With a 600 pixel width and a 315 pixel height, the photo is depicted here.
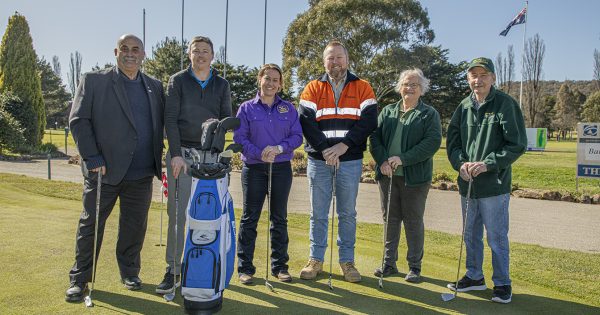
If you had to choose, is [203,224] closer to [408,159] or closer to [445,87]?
[408,159]

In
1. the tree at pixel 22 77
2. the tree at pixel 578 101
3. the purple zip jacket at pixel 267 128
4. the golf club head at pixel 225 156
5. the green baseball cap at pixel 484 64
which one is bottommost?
the golf club head at pixel 225 156

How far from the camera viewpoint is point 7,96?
24.5 m

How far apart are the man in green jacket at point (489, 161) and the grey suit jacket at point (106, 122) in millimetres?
3071

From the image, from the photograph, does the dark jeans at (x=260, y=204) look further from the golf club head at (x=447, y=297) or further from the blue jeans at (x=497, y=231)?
the blue jeans at (x=497, y=231)

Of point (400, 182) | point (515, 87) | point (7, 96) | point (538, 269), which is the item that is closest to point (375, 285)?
point (400, 182)

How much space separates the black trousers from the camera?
4.30 m

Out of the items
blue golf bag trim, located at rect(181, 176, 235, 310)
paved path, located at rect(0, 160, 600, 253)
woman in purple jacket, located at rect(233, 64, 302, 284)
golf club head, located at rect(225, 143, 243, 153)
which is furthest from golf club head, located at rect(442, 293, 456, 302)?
paved path, located at rect(0, 160, 600, 253)

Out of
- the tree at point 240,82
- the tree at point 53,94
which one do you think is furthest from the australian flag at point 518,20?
the tree at point 53,94

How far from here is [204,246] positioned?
3789 mm

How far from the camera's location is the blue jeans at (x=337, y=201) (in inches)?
196

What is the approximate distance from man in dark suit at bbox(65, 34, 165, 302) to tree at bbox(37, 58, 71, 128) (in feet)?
218

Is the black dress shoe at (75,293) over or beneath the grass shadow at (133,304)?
over

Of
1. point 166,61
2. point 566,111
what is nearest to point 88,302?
point 166,61

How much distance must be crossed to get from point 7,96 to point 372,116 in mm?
24933
